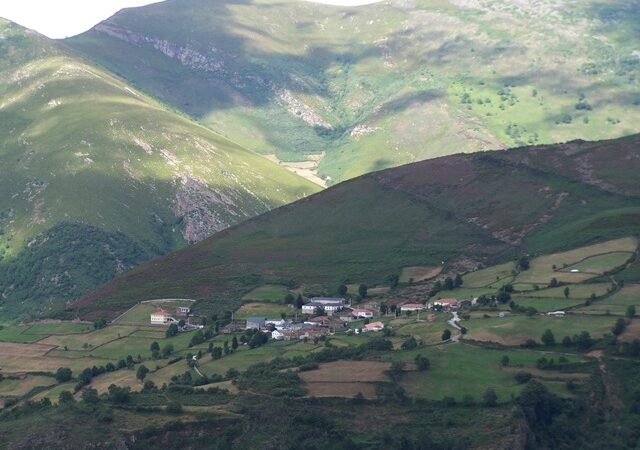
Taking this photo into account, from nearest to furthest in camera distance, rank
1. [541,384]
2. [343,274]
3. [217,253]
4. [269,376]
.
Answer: [541,384], [269,376], [343,274], [217,253]

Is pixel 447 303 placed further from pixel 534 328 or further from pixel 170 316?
pixel 170 316

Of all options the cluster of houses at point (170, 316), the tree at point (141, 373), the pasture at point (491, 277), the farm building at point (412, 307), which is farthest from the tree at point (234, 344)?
the pasture at point (491, 277)

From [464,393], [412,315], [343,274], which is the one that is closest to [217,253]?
[343,274]

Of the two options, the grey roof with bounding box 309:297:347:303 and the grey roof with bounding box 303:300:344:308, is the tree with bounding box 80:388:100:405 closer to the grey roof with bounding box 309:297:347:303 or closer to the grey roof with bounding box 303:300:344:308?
the grey roof with bounding box 303:300:344:308

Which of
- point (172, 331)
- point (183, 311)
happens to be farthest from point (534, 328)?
point (183, 311)

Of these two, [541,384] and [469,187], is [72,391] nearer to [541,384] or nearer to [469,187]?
[541,384]

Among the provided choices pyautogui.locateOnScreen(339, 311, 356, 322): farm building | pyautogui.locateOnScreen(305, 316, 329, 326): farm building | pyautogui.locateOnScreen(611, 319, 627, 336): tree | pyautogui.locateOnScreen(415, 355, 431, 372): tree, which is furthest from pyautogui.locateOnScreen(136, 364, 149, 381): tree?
pyautogui.locateOnScreen(611, 319, 627, 336): tree
